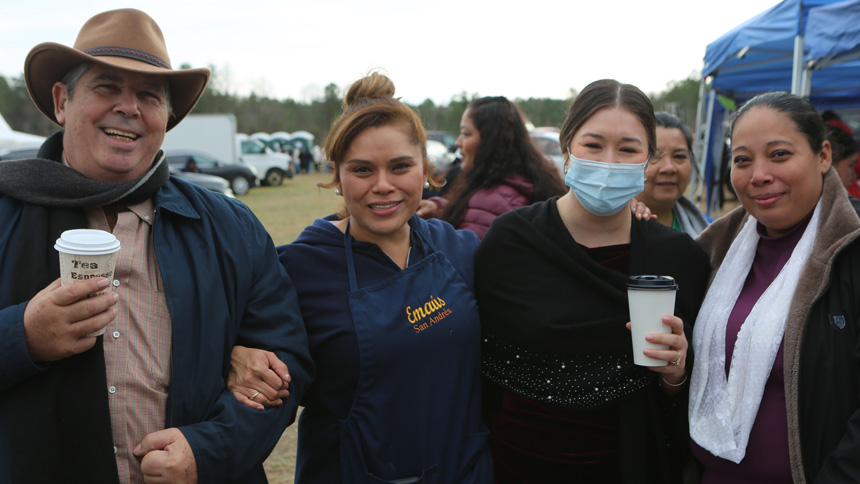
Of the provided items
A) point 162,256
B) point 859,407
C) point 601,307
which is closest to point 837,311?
point 859,407

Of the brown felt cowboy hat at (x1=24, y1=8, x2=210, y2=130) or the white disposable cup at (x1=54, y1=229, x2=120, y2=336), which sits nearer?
the white disposable cup at (x1=54, y1=229, x2=120, y2=336)

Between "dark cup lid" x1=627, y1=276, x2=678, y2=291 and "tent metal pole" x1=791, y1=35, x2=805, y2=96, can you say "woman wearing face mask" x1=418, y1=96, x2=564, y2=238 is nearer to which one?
"dark cup lid" x1=627, y1=276, x2=678, y2=291

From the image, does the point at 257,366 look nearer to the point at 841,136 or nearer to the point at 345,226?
the point at 345,226

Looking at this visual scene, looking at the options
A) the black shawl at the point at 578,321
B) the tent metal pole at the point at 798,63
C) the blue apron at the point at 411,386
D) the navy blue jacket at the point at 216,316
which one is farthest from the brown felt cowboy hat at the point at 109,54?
the tent metal pole at the point at 798,63

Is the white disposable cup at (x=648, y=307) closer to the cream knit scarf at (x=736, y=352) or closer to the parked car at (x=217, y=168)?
the cream knit scarf at (x=736, y=352)

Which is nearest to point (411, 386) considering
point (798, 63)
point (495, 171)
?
point (495, 171)

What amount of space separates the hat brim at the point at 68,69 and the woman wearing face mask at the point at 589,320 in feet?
4.32

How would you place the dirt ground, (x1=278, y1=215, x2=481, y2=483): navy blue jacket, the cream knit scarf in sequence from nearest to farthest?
the cream knit scarf, (x1=278, y1=215, x2=481, y2=483): navy blue jacket, the dirt ground

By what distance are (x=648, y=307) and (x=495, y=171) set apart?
7.29 feet

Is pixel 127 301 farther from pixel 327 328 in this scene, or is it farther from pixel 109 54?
pixel 109 54

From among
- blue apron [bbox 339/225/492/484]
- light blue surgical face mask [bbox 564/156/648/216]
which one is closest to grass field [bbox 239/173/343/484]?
blue apron [bbox 339/225/492/484]

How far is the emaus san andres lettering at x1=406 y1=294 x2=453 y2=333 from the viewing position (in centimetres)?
218

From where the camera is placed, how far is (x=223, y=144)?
28.2 m

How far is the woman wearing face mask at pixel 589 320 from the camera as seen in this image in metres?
2.30
